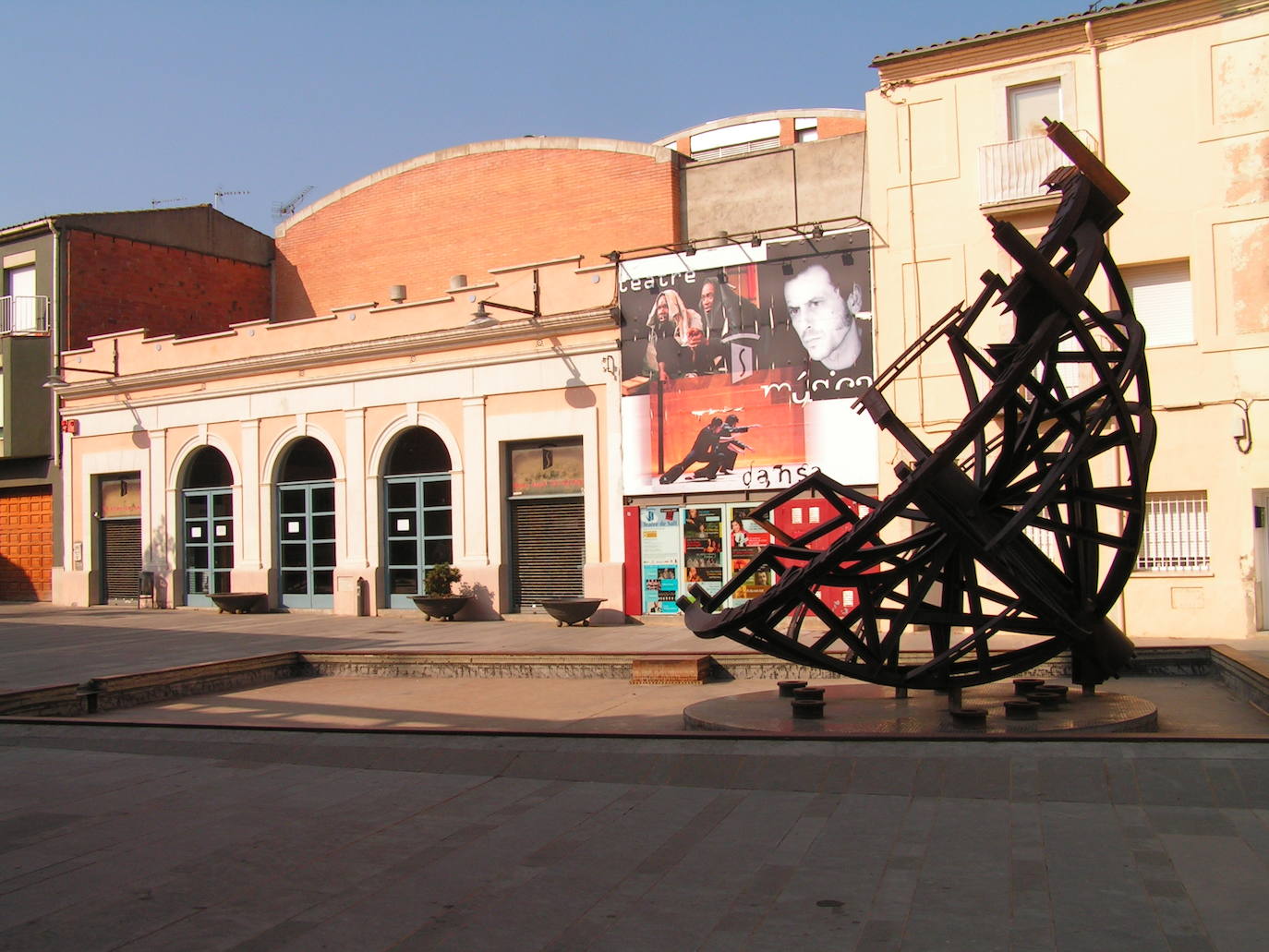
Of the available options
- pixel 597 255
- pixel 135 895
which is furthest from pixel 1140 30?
pixel 135 895

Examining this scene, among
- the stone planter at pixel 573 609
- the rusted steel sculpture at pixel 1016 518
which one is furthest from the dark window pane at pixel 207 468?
the rusted steel sculpture at pixel 1016 518

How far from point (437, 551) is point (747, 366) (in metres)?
8.33

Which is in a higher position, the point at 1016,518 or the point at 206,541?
the point at 1016,518

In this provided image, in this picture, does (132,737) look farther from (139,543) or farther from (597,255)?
(139,543)

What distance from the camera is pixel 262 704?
1510 cm

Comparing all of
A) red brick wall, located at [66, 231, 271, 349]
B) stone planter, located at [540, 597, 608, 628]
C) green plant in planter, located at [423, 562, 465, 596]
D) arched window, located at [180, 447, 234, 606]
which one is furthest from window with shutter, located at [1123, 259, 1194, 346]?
red brick wall, located at [66, 231, 271, 349]

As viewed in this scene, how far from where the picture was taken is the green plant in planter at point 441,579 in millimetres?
24250

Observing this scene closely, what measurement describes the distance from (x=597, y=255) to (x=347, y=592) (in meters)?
9.69

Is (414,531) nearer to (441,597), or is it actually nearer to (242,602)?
(441,597)

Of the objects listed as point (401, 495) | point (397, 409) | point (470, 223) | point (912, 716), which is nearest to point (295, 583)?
point (401, 495)

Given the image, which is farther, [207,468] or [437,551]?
[207,468]

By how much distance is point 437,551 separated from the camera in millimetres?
26016

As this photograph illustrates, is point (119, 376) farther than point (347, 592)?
Yes

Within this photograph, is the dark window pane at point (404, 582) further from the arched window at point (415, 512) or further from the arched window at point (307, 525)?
the arched window at point (307, 525)
